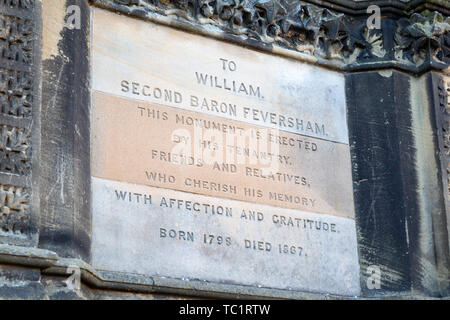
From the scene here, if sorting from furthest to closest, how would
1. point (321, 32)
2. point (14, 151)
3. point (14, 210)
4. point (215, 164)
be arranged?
point (321, 32) → point (215, 164) → point (14, 151) → point (14, 210)

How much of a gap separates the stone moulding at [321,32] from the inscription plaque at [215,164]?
5.4 inches

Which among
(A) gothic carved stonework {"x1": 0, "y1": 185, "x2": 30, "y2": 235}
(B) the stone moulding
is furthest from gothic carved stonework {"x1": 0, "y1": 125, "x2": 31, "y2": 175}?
(B) the stone moulding

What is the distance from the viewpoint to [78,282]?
730 cm

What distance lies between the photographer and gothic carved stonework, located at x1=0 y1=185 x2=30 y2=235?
23.5ft

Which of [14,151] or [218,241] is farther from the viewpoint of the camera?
[218,241]

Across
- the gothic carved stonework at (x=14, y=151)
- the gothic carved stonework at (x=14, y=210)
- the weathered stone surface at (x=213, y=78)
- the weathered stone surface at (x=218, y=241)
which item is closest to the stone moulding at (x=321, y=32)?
the weathered stone surface at (x=213, y=78)

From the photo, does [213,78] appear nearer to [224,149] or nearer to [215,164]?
[224,149]

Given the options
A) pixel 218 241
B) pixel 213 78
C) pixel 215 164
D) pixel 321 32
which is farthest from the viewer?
pixel 321 32

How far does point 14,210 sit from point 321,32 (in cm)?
335

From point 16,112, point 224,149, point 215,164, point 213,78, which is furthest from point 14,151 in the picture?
point 213,78

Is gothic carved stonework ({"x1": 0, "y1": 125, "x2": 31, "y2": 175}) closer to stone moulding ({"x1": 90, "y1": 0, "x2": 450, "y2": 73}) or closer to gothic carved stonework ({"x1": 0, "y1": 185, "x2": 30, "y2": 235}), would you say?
gothic carved stonework ({"x1": 0, "y1": 185, "x2": 30, "y2": 235})

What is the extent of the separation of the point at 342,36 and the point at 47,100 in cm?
289

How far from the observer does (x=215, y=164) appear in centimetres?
852

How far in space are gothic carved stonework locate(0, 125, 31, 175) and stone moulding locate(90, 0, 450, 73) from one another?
1.88 metres
